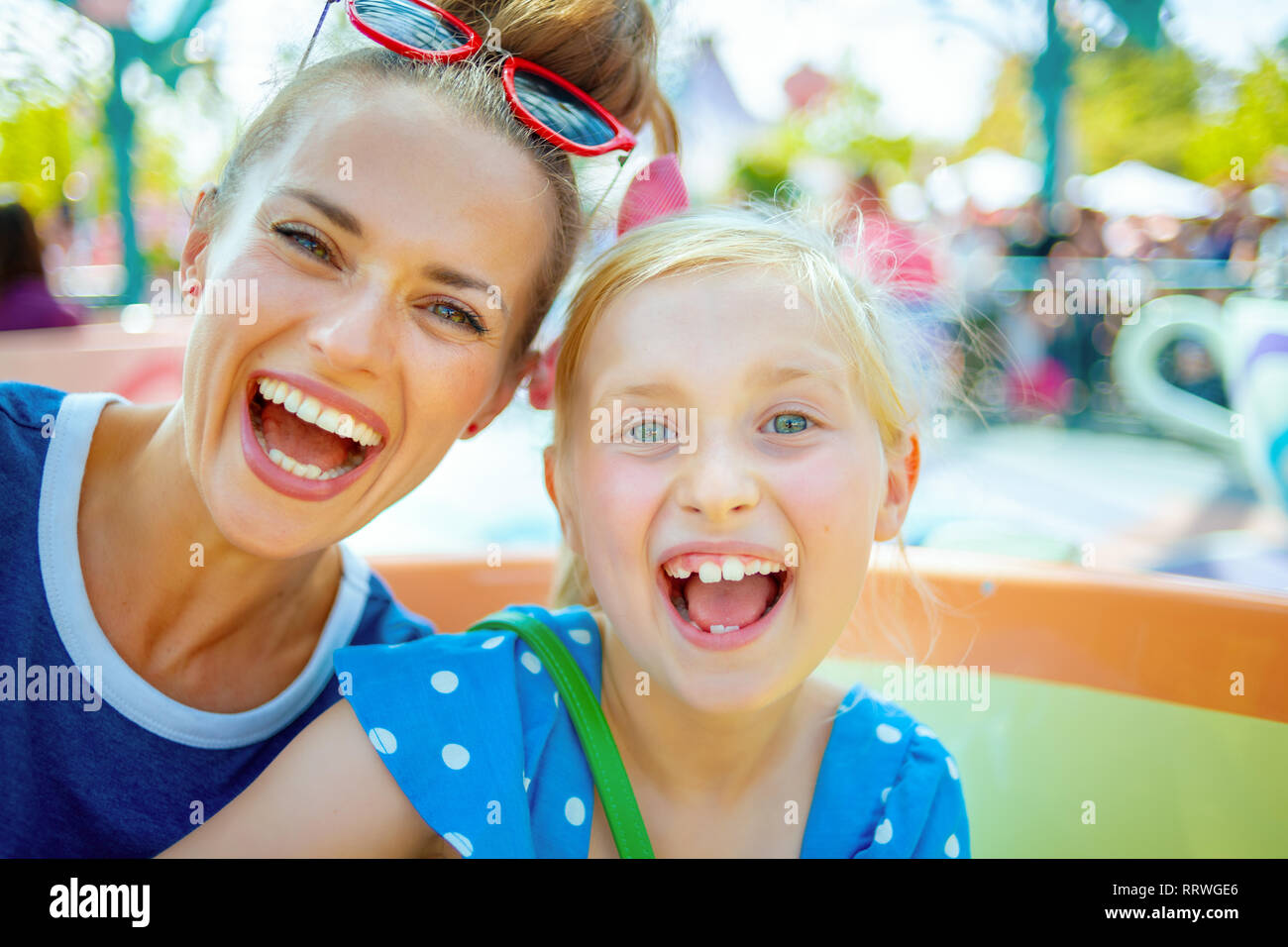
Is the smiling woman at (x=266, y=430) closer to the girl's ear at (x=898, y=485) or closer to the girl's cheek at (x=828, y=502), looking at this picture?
the girl's cheek at (x=828, y=502)

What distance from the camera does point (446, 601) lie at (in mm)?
2051

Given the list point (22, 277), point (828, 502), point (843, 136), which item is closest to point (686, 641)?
point (828, 502)

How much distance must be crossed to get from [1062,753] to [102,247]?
14.2 m

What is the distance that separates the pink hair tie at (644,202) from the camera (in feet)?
4.73

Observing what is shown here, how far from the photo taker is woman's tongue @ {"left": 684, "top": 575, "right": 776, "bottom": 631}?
114 cm

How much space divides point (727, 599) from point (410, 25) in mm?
833

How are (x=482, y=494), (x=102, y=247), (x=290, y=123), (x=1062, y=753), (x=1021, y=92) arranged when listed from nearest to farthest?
1. (x=290, y=123)
2. (x=1062, y=753)
3. (x=482, y=494)
4. (x=102, y=247)
5. (x=1021, y=92)

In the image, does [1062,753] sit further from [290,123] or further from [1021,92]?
[1021,92]

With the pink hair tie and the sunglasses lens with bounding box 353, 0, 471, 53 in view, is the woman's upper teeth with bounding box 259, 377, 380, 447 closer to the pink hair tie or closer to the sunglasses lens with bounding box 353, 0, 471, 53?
the pink hair tie

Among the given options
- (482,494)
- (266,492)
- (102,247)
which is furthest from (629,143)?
(102,247)

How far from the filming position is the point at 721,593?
46.1 inches

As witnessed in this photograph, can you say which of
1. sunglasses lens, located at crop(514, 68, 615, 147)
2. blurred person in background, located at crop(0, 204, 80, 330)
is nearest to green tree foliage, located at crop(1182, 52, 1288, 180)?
sunglasses lens, located at crop(514, 68, 615, 147)

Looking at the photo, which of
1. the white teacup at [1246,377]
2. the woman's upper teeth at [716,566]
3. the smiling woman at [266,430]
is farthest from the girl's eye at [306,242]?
the white teacup at [1246,377]

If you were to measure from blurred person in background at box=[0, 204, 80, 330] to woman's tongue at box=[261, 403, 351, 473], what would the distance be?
347 cm
